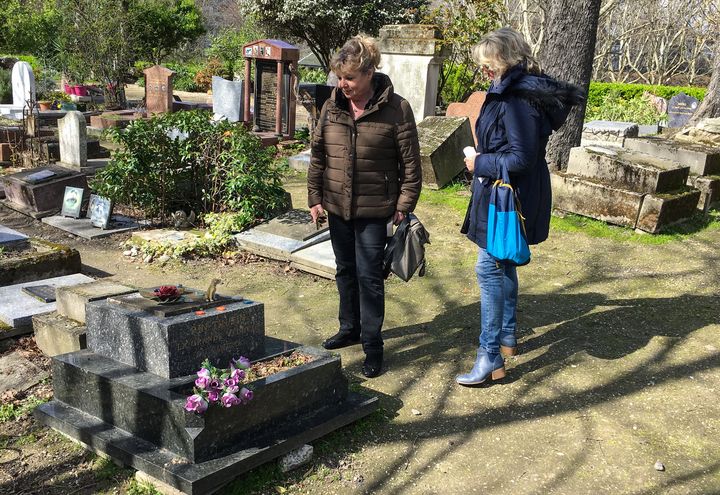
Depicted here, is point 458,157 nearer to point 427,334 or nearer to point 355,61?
point 427,334

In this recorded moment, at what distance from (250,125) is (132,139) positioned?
753cm

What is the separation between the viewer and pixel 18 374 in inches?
159

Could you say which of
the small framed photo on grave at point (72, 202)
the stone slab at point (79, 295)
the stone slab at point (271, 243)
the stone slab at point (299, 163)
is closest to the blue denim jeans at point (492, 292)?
the stone slab at point (79, 295)

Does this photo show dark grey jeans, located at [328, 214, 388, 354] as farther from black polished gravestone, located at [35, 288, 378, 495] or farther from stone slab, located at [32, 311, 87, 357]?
stone slab, located at [32, 311, 87, 357]

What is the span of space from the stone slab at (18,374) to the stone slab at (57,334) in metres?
0.14

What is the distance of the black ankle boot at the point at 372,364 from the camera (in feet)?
13.2

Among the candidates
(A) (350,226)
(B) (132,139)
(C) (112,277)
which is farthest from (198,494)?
(B) (132,139)

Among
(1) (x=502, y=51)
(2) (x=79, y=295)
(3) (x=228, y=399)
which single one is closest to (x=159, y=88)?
(2) (x=79, y=295)

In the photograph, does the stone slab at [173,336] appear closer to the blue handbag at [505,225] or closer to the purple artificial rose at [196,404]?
the purple artificial rose at [196,404]

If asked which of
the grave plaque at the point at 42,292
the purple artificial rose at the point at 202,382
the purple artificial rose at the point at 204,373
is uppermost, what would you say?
the purple artificial rose at the point at 204,373

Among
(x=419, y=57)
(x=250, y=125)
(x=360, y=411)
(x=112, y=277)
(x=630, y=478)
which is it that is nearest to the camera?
(x=630, y=478)

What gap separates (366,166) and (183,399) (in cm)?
163

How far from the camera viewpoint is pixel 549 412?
3660 mm

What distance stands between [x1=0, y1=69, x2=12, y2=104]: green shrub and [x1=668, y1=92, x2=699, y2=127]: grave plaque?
1595 cm
